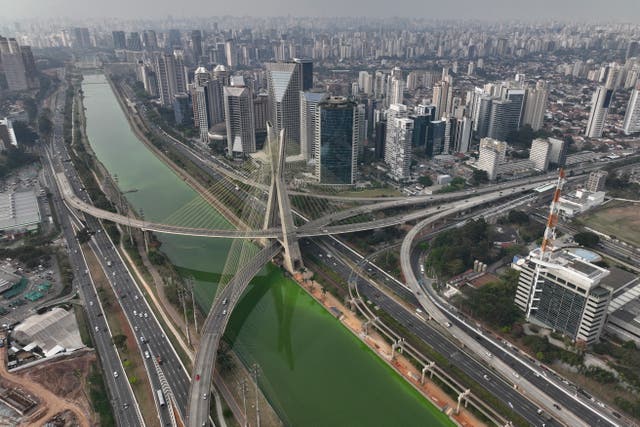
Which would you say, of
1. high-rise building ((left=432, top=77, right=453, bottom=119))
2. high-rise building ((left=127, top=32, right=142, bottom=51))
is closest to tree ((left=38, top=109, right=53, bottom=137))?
high-rise building ((left=432, top=77, right=453, bottom=119))

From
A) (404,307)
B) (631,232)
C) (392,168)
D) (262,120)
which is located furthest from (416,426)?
(262,120)

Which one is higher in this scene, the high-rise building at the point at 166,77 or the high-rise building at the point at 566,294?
the high-rise building at the point at 166,77

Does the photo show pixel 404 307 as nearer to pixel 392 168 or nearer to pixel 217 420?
pixel 217 420

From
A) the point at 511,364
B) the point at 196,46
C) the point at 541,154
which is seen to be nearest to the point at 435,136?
the point at 541,154

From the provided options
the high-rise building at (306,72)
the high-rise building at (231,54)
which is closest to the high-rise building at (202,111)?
the high-rise building at (306,72)

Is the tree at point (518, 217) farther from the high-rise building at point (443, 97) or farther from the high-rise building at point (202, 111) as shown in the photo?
the high-rise building at point (202, 111)

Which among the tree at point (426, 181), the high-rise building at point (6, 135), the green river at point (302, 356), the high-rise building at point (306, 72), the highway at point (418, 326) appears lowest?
the green river at point (302, 356)

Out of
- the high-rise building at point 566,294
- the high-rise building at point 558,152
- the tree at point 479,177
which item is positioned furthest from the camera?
the high-rise building at point 558,152

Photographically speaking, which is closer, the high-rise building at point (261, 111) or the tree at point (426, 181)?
the tree at point (426, 181)
